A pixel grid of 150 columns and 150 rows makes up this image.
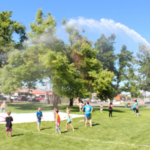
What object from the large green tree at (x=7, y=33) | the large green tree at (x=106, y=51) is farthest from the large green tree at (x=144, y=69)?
the large green tree at (x=7, y=33)

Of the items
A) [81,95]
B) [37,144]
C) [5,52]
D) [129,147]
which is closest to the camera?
[129,147]

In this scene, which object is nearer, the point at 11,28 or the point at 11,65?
the point at 11,65

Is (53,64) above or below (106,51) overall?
below

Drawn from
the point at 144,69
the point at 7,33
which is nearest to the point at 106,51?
the point at 144,69

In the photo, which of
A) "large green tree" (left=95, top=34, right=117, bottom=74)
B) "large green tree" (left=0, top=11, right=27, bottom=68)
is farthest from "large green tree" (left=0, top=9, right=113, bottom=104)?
"large green tree" (left=95, top=34, right=117, bottom=74)

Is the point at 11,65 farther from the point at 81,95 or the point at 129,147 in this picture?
the point at 129,147

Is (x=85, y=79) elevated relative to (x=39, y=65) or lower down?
lower down

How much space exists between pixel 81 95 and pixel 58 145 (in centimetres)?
1996

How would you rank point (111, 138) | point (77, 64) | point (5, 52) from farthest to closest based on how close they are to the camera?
point (5, 52) < point (77, 64) < point (111, 138)

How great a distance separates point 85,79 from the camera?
32781 mm

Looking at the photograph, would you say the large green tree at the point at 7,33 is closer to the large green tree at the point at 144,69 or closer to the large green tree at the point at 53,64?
the large green tree at the point at 53,64

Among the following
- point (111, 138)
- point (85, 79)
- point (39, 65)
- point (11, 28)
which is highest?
point (11, 28)

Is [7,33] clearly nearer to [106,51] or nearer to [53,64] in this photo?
[53,64]

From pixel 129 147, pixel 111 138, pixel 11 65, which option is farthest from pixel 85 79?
pixel 129 147
